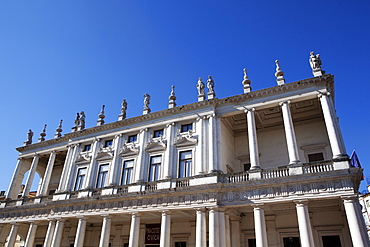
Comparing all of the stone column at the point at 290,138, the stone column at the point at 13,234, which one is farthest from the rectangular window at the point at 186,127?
the stone column at the point at 13,234

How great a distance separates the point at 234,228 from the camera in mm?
20219

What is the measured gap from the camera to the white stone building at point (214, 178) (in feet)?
53.4

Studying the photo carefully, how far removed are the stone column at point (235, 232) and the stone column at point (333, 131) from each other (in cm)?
847

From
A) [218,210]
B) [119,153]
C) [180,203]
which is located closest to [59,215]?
[119,153]

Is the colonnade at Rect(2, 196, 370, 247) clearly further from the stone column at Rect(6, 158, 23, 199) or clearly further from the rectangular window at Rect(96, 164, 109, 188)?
the stone column at Rect(6, 158, 23, 199)

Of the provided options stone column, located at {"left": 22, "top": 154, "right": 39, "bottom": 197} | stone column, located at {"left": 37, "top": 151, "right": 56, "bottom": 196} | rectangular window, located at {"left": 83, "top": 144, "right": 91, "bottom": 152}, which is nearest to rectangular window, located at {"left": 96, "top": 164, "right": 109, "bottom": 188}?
rectangular window, located at {"left": 83, "top": 144, "right": 91, "bottom": 152}

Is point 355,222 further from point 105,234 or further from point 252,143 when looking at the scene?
point 105,234

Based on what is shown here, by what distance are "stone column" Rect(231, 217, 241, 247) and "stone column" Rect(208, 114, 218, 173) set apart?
4.39m

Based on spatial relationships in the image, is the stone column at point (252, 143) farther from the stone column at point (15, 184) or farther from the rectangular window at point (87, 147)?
the stone column at point (15, 184)

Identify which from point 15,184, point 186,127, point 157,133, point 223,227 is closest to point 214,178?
point 223,227

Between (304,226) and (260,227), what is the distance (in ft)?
7.90

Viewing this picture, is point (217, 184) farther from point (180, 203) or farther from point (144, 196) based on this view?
point (144, 196)

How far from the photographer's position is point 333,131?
54.4ft

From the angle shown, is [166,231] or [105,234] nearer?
[166,231]
